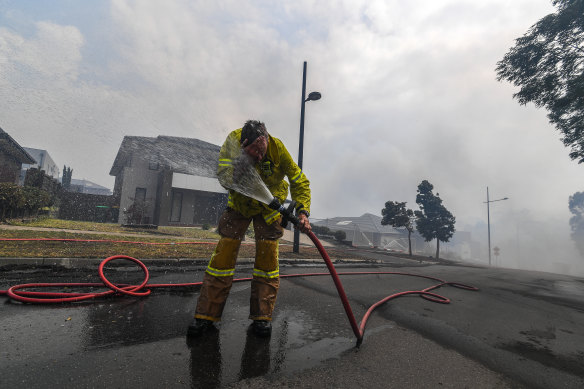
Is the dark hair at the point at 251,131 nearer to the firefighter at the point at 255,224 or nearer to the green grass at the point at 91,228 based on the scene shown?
the firefighter at the point at 255,224

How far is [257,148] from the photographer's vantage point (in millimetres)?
2137

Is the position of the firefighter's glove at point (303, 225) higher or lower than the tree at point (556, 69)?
lower

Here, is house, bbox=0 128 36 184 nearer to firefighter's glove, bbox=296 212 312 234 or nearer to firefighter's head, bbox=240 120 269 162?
firefighter's head, bbox=240 120 269 162

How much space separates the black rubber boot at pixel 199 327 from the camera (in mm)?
1905

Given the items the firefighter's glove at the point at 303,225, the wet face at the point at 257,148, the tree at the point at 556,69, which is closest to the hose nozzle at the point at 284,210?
the firefighter's glove at the point at 303,225

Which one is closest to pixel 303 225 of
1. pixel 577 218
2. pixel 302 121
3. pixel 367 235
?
pixel 302 121

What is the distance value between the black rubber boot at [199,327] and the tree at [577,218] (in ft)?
266

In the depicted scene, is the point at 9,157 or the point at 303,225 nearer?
the point at 303,225

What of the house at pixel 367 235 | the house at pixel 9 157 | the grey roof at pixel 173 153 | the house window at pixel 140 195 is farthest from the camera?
the house at pixel 367 235

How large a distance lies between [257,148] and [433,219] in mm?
25967

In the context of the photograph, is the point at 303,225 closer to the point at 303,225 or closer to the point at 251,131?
the point at 303,225

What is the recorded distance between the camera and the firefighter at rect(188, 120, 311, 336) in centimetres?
211

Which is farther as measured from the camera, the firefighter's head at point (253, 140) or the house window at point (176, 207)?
the house window at point (176, 207)

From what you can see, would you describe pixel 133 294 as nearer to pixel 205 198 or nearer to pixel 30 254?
pixel 30 254
